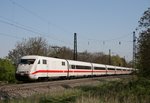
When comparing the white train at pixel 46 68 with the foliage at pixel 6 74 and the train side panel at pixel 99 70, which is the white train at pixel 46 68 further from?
the train side panel at pixel 99 70

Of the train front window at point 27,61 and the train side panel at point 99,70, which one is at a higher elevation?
the train front window at point 27,61

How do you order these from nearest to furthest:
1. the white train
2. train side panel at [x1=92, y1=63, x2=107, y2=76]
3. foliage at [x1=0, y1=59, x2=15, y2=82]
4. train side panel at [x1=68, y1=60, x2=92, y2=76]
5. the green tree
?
the green tree
the white train
foliage at [x1=0, y1=59, x2=15, y2=82]
train side panel at [x1=68, y1=60, x2=92, y2=76]
train side panel at [x1=92, y1=63, x2=107, y2=76]

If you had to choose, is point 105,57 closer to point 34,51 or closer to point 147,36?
point 34,51

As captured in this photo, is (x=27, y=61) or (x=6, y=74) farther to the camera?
(x=6, y=74)

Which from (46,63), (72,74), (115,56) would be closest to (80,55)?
(115,56)

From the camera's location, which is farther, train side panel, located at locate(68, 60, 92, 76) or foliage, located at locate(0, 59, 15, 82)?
train side panel, located at locate(68, 60, 92, 76)

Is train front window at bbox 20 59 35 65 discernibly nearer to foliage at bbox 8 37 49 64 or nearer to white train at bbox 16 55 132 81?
white train at bbox 16 55 132 81

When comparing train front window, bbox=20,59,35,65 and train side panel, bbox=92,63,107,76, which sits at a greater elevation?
train front window, bbox=20,59,35,65

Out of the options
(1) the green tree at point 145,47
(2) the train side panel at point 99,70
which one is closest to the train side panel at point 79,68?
(2) the train side panel at point 99,70

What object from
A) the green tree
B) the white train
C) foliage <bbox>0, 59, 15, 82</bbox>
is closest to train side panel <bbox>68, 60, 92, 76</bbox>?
the white train

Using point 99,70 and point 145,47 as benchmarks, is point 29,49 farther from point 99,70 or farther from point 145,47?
point 145,47

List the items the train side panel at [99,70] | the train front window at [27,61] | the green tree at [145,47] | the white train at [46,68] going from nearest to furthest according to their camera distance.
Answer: the green tree at [145,47] < the white train at [46,68] < the train front window at [27,61] < the train side panel at [99,70]

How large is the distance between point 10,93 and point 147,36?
9.74 m

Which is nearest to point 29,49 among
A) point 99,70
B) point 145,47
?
point 99,70
